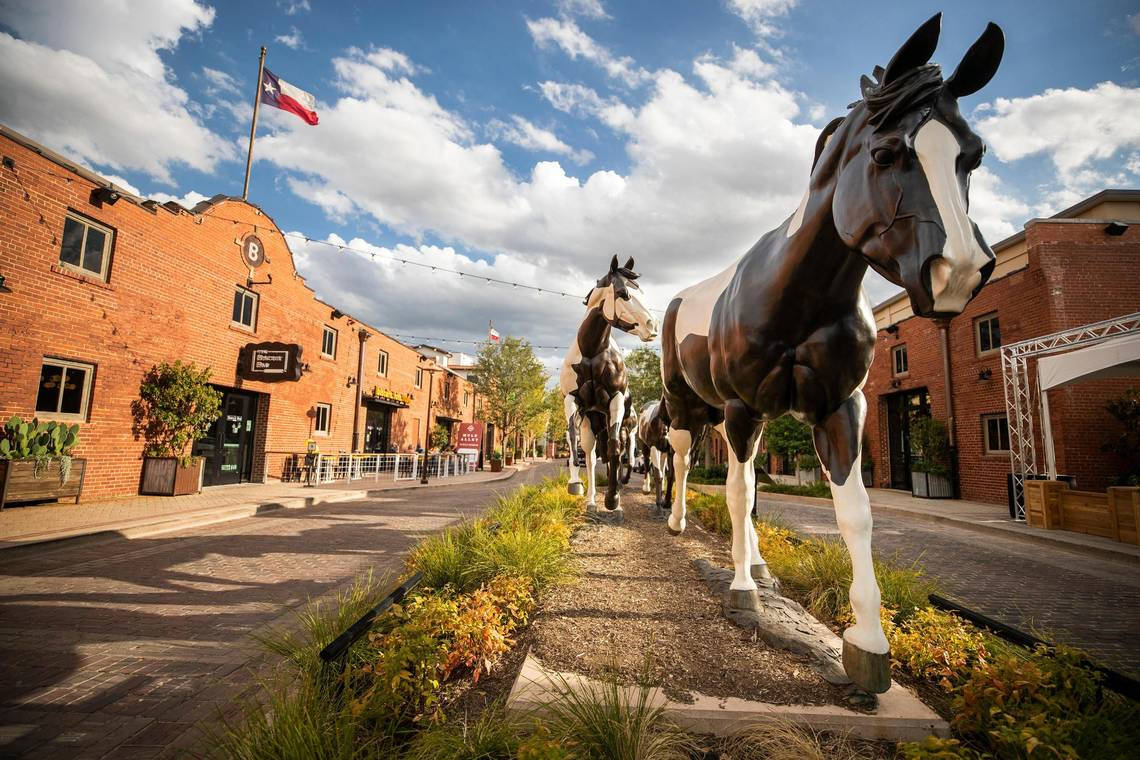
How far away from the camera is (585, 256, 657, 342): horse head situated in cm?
568

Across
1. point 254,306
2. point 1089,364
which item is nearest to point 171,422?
point 254,306

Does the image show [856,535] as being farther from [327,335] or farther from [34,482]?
[327,335]

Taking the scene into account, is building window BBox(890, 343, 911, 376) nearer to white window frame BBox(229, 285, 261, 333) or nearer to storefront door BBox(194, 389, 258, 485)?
white window frame BBox(229, 285, 261, 333)

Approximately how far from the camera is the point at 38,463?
27.0 ft

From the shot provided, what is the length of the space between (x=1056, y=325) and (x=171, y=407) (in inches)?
845

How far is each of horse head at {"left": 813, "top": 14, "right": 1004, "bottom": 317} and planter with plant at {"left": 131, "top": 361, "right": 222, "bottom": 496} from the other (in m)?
13.7

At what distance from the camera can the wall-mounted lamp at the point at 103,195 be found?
386 inches

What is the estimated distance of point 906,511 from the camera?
37.1ft

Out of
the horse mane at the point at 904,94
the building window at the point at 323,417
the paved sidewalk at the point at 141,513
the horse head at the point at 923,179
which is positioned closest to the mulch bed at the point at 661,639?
the horse head at the point at 923,179

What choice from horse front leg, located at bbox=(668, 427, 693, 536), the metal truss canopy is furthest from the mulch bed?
the metal truss canopy

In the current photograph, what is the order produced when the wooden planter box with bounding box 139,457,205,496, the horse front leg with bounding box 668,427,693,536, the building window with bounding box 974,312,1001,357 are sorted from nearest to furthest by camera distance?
the horse front leg with bounding box 668,427,693,536, the wooden planter box with bounding box 139,457,205,496, the building window with bounding box 974,312,1001,357

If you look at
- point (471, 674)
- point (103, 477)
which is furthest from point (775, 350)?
point (103, 477)

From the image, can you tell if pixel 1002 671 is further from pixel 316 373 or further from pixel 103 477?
pixel 316 373

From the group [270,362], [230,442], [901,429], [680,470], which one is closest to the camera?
[680,470]
